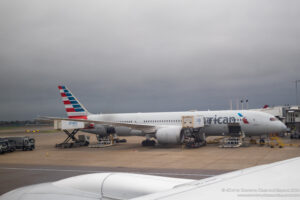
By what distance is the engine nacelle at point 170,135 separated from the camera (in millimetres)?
23641

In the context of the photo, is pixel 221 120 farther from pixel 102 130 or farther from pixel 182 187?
pixel 182 187

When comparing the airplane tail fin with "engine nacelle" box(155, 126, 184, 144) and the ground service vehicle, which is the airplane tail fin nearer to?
the ground service vehicle

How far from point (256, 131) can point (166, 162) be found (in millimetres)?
11287

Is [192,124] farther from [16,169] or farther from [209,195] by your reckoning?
[209,195]

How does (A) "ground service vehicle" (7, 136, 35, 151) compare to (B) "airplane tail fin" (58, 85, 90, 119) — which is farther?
(B) "airplane tail fin" (58, 85, 90, 119)

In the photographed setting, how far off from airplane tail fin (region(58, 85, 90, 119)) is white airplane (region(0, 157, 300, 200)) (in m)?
27.7

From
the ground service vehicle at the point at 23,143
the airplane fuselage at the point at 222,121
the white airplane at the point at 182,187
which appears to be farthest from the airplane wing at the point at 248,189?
the ground service vehicle at the point at 23,143

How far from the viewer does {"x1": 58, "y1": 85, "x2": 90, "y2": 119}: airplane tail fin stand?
31.0m

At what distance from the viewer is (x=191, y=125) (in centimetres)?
2362

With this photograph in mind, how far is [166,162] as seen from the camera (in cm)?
1653

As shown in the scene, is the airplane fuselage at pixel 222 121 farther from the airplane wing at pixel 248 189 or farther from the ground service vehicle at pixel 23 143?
the airplane wing at pixel 248 189

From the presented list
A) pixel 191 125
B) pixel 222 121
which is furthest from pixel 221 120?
pixel 191 125

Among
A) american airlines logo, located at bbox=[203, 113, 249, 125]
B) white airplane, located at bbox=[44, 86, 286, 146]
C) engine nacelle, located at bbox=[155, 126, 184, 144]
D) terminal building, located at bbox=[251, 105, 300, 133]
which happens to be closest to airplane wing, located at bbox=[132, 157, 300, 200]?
engine nacelle, located at bbox=[155, 126, 184, 144]

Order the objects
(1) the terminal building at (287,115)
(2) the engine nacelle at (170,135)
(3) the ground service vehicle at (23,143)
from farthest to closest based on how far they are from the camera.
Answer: (1) the terminal building at (287,115), (3) the ground service vehicle at (23,143), (2) the engine nacelle at (170,135)
